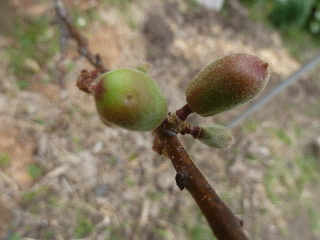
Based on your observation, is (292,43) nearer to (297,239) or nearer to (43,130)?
(297,239)

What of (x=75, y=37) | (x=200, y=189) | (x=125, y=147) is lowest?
(x=125, y=147)

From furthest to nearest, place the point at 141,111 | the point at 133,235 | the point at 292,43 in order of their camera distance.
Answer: the point at 292,43 → the point at 133,235 → the point at 141,111

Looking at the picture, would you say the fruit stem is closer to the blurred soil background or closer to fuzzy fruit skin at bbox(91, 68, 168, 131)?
fuzzy fruit skin at bbox(91, 68, 168, 131)

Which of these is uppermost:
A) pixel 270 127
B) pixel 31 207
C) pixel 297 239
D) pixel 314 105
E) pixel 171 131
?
pixel 171 131

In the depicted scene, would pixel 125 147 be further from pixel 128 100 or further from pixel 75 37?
pixel 128 100

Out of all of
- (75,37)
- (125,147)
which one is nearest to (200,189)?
(75,37)

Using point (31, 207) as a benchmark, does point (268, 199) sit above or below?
below

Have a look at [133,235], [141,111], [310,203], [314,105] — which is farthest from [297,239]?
[141,111]

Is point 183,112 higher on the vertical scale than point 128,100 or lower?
lower
